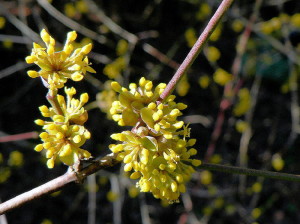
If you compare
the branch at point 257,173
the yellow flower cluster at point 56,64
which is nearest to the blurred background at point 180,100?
the yellow flower cluster at point 56,64

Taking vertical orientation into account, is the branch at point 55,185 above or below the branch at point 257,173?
below

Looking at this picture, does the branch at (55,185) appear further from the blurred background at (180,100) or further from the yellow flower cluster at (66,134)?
the blurred background at (180,100)

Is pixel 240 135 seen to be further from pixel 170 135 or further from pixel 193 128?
pixel 170 135

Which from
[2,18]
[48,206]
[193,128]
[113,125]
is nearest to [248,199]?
[193,128]

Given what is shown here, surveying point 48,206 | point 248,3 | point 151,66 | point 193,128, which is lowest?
point 48,206

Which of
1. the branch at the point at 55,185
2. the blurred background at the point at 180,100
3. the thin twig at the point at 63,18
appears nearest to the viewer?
the branch at the point at 55,185
